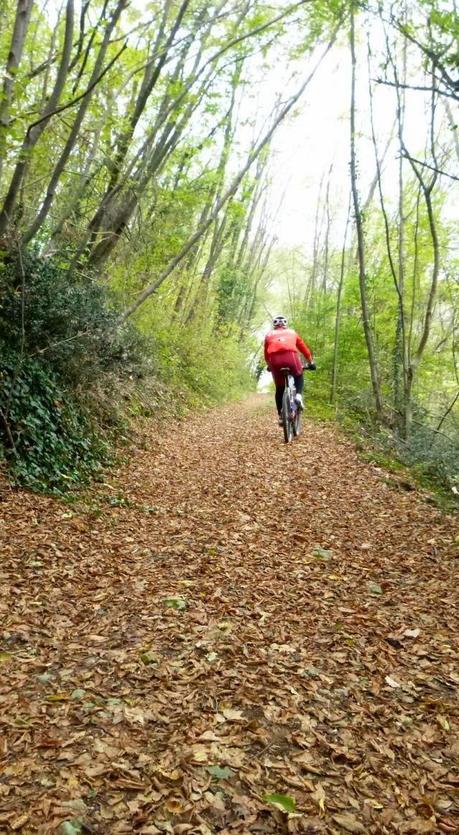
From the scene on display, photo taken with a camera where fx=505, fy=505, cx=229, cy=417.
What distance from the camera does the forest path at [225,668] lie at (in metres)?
1.95

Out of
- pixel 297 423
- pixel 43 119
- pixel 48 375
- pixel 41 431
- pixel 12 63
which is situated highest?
pixel 12 63

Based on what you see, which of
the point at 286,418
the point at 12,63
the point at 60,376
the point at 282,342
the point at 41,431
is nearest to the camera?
the point at 12,63

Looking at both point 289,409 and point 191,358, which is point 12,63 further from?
point 191,358

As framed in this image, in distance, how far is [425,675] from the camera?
2.78 meters

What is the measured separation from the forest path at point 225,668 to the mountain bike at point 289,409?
305 cm

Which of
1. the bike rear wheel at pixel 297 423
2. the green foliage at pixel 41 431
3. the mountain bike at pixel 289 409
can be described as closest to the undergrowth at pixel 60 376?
the green foliage at pixel 41 431

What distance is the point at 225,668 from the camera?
109 inches

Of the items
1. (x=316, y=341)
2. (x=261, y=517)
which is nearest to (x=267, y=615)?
(x=261, y=517)

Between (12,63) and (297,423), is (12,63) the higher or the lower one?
the higher one

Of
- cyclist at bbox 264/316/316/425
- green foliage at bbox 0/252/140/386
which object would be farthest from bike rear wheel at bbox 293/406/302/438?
green foliage at bbox 0/252/140/386

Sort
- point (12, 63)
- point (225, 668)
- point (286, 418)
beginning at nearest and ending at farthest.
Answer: point (225, 668), point (12, 63), point (286, 418)

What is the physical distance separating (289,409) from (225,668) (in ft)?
19.7

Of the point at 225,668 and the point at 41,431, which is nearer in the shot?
the point at 225,668

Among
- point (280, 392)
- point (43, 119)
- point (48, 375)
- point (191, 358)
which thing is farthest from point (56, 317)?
point (191, 358)
